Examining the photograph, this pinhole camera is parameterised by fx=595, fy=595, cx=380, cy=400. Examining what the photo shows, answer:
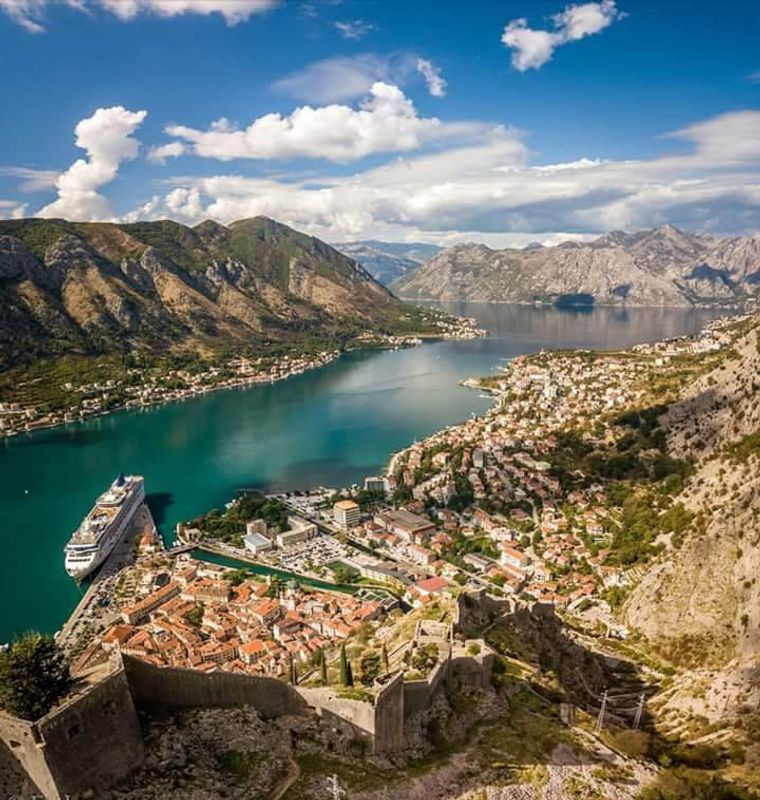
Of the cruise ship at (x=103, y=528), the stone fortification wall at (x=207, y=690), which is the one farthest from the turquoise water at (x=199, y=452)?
the stone fortification wall at (x=207, y=690)

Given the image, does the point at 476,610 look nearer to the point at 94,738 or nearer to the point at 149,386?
the point at 94,738

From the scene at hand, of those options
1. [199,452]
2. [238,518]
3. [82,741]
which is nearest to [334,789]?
[82,741]

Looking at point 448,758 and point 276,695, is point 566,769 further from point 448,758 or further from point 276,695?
point 276,695

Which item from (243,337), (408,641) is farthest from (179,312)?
(408,641)

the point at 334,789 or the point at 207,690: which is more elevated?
the point at 207,690

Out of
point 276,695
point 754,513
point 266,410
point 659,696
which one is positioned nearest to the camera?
point 276,695

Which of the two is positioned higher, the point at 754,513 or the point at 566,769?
the point at 754,513
